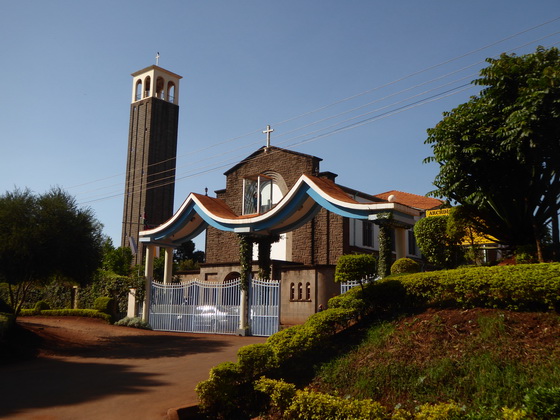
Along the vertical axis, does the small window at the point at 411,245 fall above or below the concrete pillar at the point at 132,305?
above

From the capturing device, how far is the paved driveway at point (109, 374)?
8.48 meters

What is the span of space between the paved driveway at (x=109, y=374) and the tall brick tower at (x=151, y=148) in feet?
127

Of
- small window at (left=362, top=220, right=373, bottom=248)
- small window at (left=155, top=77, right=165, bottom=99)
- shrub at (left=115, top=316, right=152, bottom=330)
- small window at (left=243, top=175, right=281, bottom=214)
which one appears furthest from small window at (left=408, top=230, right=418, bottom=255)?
small window at (left=155, top=77, right=165, bottom=99)

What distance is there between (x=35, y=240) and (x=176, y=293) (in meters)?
6.88

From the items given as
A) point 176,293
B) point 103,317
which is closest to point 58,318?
point 103,317

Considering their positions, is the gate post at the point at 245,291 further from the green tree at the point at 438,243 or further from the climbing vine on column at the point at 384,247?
the green tree at the point at 438,243

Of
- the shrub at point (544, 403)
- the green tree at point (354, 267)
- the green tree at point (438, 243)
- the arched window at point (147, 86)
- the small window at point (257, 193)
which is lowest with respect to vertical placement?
the shrub at point (544, 403)

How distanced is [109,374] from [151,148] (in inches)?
1925

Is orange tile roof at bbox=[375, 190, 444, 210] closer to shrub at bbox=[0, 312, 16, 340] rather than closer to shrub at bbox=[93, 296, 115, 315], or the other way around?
shrub at bbox=[93, 296, 115, 315]

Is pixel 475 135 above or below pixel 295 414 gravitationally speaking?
above

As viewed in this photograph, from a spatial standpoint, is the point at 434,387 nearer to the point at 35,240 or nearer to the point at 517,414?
the point at 517,414

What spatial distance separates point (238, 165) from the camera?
3712cm

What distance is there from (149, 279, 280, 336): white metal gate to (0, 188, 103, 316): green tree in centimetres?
436

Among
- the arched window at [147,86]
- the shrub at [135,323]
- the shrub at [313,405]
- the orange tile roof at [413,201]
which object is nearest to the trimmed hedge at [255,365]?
the shrub at [313,405]
